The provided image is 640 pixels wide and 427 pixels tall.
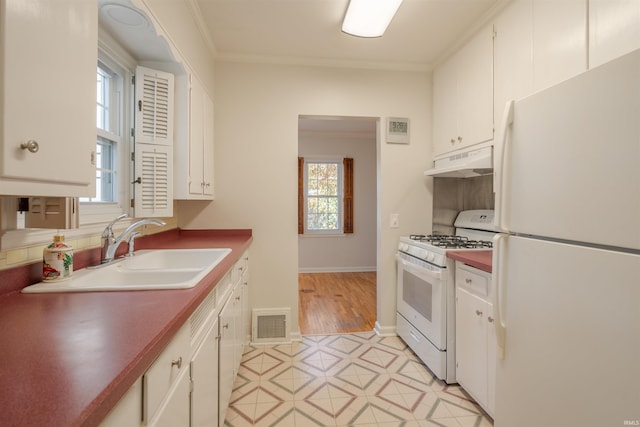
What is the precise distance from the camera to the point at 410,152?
2756 millimetres

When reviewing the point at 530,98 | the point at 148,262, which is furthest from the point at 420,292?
the point at 148,262

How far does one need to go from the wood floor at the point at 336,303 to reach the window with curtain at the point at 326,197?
0.88m

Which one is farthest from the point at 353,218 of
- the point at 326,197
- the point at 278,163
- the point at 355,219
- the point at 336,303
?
the point at 278,163

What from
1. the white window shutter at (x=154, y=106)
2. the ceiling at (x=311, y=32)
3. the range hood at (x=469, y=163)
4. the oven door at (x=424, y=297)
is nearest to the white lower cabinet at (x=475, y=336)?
the oven door at (x=424, y=297)

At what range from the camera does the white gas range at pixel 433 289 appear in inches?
78.0

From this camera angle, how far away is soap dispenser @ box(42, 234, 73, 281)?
1062 mm

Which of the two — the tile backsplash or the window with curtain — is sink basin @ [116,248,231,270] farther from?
the window with curtain

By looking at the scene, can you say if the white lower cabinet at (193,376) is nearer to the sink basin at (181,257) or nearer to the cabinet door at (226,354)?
the cabinet door at (226,354)

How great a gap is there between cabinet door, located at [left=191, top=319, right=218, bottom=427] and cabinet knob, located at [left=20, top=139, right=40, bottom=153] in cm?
76

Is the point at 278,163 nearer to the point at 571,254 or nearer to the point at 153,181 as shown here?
the point at 153,181

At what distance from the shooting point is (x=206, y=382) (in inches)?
45.8

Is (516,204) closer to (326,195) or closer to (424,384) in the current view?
(424,384)

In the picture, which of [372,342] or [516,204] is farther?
[372,342]

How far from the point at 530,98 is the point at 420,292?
5.06ft
